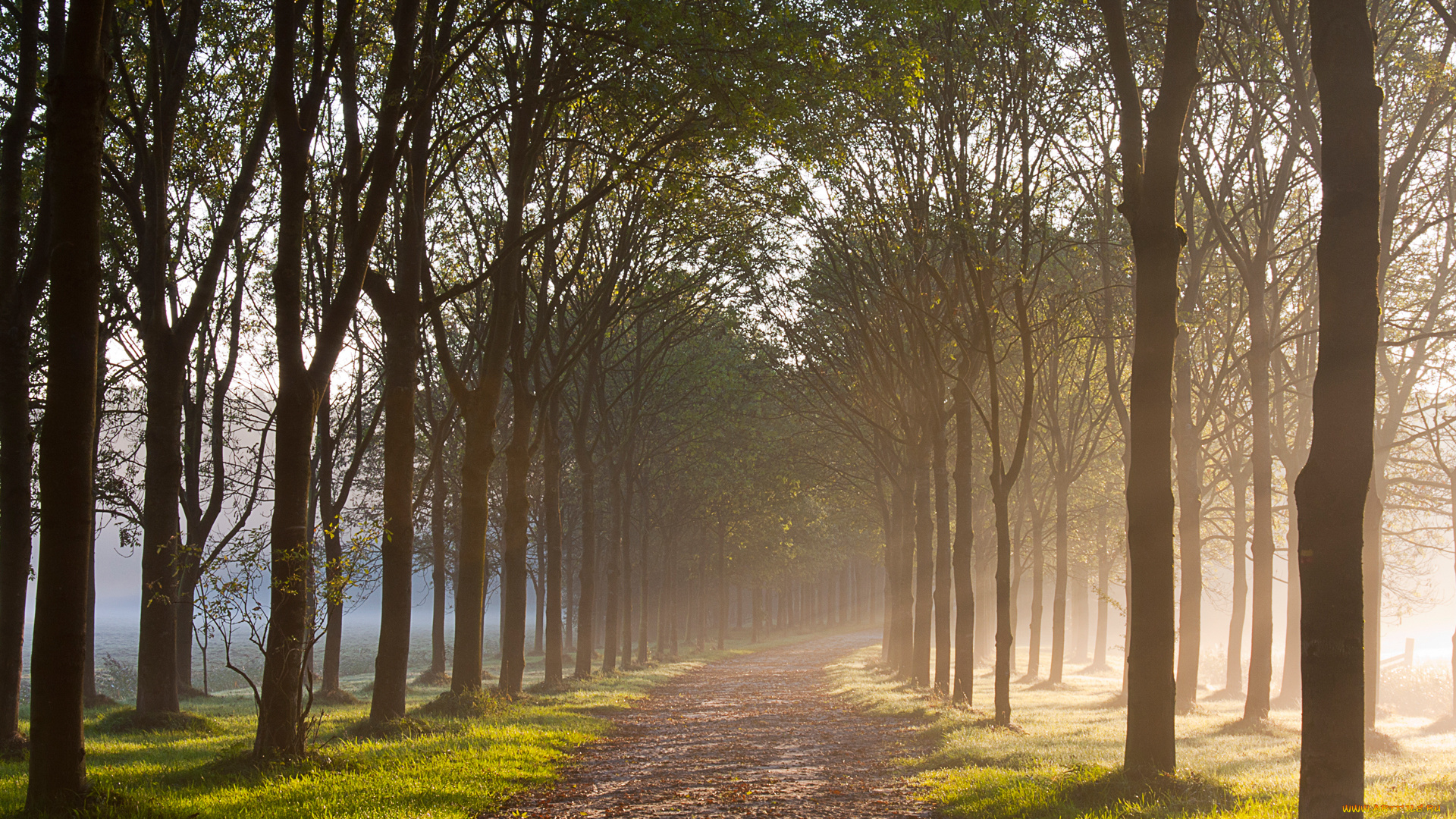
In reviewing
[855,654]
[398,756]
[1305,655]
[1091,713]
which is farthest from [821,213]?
[855,654]

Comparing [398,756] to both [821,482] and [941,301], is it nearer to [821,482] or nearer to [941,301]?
[941,301]

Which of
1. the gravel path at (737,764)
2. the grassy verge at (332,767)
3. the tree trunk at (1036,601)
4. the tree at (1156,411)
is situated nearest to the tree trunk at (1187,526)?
the gravel path at (737,764)

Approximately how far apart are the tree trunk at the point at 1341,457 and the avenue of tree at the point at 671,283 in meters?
0.03

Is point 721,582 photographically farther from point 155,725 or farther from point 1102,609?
point 155,725

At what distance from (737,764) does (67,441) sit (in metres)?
8.91

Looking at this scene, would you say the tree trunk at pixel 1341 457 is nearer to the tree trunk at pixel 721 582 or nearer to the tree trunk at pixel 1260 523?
the tree trunk at pixel 1260 523

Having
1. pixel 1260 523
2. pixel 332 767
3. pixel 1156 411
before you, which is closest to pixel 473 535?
pixel 332 767

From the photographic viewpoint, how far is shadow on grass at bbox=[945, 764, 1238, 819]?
26.9 feet

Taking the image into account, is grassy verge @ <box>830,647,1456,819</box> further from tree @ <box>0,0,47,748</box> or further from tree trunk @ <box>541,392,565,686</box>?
tree @ <box>0,0,47,748</box>

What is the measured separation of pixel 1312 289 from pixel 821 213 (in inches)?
547

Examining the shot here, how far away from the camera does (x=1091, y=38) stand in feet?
53.1

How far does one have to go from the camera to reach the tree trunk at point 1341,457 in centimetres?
638

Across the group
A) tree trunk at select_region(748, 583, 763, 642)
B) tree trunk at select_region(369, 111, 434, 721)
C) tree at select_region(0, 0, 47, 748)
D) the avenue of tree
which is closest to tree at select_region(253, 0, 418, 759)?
the avenue of tree

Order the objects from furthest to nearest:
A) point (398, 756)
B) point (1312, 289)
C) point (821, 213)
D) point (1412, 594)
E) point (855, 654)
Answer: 1. point (855, 654)
2. point (1412, 594)
3. point (1312, 289)
4. point (821, 213)
5. point (398, 756)
